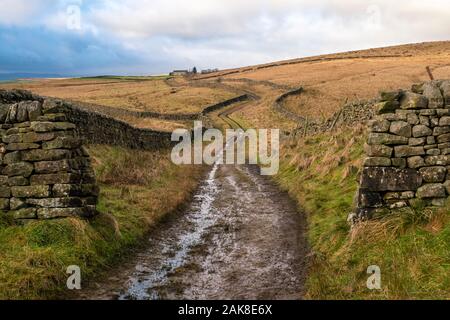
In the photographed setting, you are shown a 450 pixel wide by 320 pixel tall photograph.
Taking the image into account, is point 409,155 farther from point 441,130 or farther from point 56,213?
point 56,213

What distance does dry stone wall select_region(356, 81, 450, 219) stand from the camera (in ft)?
33.9

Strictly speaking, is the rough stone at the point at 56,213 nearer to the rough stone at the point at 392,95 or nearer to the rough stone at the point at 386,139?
the rough stone at the point at 386,139

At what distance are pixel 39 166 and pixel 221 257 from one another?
4.69m

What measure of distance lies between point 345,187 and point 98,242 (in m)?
8.31

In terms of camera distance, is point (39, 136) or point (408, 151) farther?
point (39, 136)

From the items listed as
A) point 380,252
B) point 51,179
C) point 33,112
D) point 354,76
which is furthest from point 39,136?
point 354,76

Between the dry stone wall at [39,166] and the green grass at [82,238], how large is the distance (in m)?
0.41

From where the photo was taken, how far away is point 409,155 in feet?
34.4

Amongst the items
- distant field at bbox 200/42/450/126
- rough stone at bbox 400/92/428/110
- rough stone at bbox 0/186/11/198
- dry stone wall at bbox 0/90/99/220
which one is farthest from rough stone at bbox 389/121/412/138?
distant field at bbox 200/42/450/126

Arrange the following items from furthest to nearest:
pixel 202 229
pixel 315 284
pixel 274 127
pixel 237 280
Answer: pixel 274 127 < pixel 202 229 < pixel 237 280 < pixel 315 284

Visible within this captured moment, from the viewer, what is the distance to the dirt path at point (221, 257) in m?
8.66
